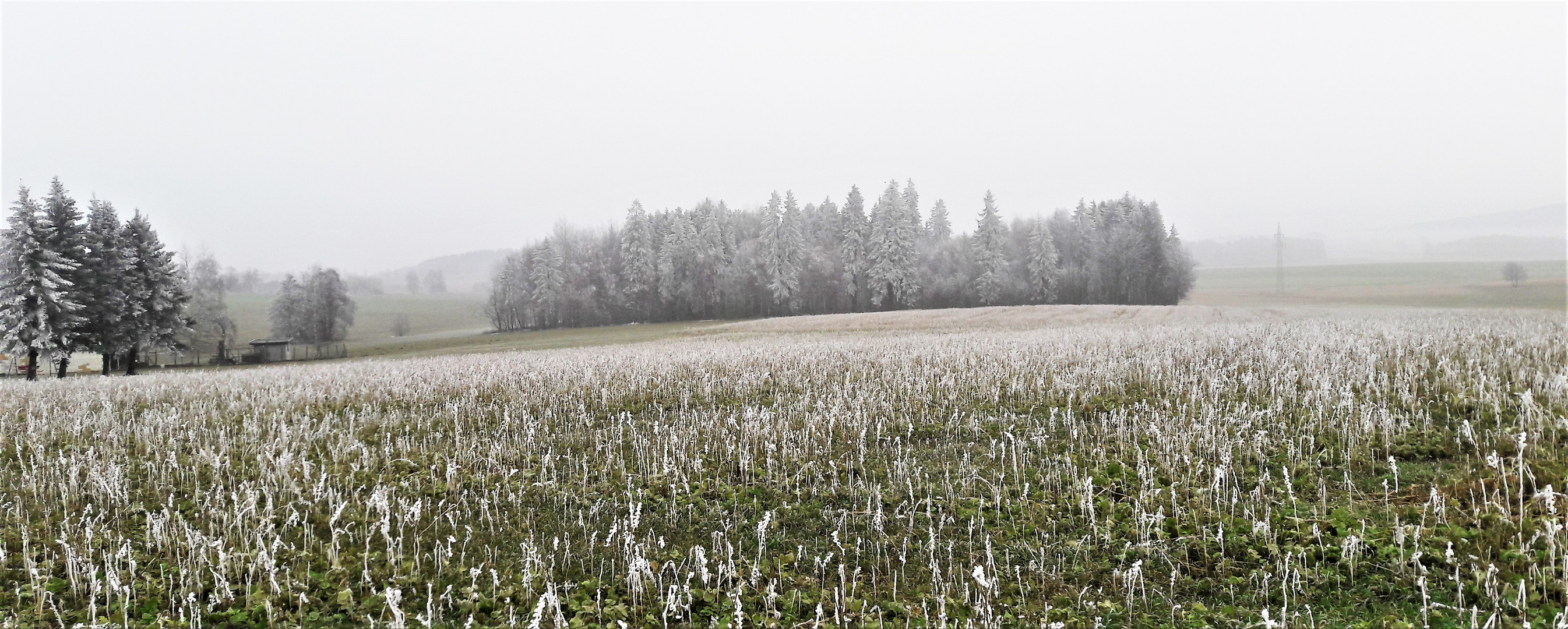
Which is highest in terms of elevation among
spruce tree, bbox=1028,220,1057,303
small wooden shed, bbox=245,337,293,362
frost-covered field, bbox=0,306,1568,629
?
spruce tree, bbox=1028,220,1057,303

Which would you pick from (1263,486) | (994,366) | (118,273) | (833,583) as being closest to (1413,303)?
(994,366)

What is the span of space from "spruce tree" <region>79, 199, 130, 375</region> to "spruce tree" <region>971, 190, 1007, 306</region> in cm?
6667

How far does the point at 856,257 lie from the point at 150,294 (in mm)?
55990

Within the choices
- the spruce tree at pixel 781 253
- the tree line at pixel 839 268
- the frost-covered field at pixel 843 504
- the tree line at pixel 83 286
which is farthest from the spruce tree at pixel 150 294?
the spruce tree at pixel 781 253

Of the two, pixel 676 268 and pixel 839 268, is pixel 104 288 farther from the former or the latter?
pixel 839 268

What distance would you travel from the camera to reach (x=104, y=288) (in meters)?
34.8

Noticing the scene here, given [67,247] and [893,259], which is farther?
[893,259]

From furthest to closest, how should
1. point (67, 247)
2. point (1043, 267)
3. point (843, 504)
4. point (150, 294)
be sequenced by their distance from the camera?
point (1043, 267), point (150, 294), point (67, 247), point (843, 504)

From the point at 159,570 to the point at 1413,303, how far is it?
6938cm

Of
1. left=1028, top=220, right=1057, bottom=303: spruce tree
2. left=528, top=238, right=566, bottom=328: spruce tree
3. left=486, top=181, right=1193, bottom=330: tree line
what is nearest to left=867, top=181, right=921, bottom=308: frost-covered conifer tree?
left=486, top=181, right=1193, bottom=330: tree line

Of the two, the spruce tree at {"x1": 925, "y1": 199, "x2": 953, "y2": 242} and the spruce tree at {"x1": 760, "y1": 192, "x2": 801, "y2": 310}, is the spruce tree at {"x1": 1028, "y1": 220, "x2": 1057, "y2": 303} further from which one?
the spruce tree at {"x1": 760, "y1": 192, "x2": 801, "y2": 310}

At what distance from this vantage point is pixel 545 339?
47.8 metres

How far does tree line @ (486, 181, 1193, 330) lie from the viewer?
6700 cm

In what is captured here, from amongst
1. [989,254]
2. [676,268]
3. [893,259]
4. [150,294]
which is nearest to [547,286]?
[676,268]
